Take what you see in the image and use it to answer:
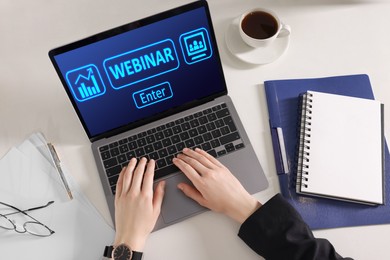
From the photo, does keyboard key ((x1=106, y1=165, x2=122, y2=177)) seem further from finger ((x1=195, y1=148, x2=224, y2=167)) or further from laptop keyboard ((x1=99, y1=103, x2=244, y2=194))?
finger ((x1=195, y1=148, x2=224, y2=167))

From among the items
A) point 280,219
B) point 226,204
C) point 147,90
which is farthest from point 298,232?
point 147,90

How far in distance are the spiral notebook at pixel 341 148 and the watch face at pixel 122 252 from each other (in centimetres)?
39

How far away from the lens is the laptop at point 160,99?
30.2 inches

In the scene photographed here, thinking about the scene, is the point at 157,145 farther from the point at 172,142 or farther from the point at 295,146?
the point at 295,146

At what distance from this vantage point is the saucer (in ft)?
3.15

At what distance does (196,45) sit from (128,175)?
330mm

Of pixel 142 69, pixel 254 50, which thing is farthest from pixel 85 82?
pixel 254 50

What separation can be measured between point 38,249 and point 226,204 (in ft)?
1.37

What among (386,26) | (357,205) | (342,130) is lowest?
(357,205)

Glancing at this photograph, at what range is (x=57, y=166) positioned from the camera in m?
0.86

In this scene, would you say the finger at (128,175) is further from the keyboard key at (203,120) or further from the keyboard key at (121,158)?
the keyboard key at (203,120)

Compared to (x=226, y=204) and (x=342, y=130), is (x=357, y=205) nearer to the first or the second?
(x=342, y=130)

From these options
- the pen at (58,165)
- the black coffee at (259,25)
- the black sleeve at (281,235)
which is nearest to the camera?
the black sleeve at (281,235)

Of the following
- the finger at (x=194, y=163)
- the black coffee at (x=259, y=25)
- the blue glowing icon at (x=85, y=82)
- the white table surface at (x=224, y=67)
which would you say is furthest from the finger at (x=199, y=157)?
the black coffee at (x=259, y=25)
